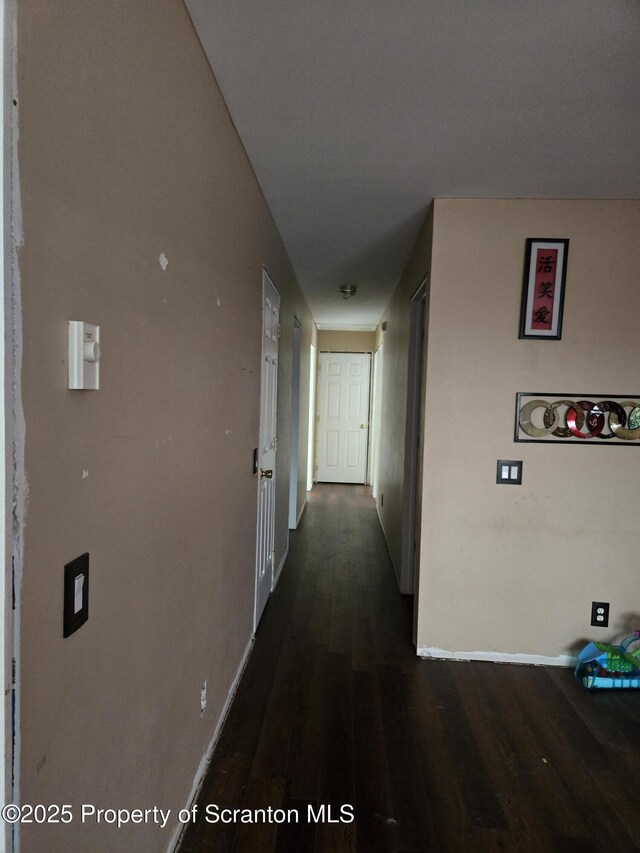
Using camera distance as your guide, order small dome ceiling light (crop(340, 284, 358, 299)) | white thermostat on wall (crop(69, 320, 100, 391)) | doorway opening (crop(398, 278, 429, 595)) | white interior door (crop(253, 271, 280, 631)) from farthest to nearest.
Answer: small dome ceiling light (crop(340, 284, 358, 299)), doorway opening (crop(398, 278, 429, 595)), white interior door (crop(253, 271, 280, 631)), white thermostat on wall (crop(69, 320, 100, 391))

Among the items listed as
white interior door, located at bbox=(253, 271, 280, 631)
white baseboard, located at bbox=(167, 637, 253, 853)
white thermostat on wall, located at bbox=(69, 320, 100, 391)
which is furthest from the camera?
white interior door, located at bbox=(253, 271, 280, 631)

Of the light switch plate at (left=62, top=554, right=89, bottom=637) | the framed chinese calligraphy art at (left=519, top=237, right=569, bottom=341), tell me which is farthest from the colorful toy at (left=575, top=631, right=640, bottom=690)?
the light switch plate at (left=62, top=554, right=89, bottom=637)

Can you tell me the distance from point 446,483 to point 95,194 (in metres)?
2.15

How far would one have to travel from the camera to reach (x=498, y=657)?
2.57 metres

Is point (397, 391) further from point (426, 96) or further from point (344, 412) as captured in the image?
point (344, 412)

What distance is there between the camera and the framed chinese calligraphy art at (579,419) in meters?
2.46

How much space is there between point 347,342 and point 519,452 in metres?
4.97

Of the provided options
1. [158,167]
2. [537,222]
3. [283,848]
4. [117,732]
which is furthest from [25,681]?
[537,222]

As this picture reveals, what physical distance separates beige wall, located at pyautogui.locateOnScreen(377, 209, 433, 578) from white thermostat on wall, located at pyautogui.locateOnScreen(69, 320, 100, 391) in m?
2.16

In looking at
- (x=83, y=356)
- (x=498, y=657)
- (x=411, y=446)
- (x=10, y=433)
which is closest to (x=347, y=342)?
(x=411, y=446)

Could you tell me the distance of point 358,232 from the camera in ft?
9.79

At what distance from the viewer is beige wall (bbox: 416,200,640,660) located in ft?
8.06

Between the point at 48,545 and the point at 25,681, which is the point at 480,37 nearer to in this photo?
the point at 48,545

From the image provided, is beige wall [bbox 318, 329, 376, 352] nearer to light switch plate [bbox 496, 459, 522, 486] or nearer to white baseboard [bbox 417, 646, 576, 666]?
light switch plate [bbox 496, 459, 522, 486]
